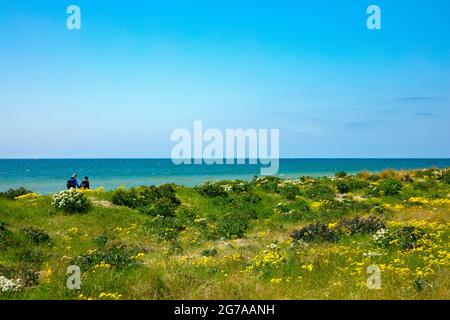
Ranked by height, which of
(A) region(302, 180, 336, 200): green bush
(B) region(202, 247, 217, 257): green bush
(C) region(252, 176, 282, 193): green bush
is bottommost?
(B) region(202, 247, 217, 257): green bush

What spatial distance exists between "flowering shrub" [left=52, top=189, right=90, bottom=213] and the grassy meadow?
0.06 metres

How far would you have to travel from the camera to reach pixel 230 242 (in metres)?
17.3

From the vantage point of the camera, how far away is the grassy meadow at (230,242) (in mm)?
9555

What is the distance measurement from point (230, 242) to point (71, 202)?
886 centimetres

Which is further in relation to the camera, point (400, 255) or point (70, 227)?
point (70, 227)

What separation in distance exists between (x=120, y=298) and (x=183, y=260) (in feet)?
11.9

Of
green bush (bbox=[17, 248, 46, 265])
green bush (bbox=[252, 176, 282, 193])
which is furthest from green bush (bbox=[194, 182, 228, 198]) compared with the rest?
green bush (bbox=[17, 248, 46, 265])

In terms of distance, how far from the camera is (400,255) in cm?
1218

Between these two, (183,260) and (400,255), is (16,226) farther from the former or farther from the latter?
(400,255)

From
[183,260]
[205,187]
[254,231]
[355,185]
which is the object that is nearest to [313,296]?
[183,260]

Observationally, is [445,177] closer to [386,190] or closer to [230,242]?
[386,190]

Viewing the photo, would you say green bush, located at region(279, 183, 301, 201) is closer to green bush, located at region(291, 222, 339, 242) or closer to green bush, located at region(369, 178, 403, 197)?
green bush, located at region(369, 178, 403, 197)

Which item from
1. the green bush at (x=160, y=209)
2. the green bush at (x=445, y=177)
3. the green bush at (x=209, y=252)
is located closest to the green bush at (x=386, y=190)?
the green bush at (x=445, y=177)

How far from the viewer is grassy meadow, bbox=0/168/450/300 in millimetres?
9555
